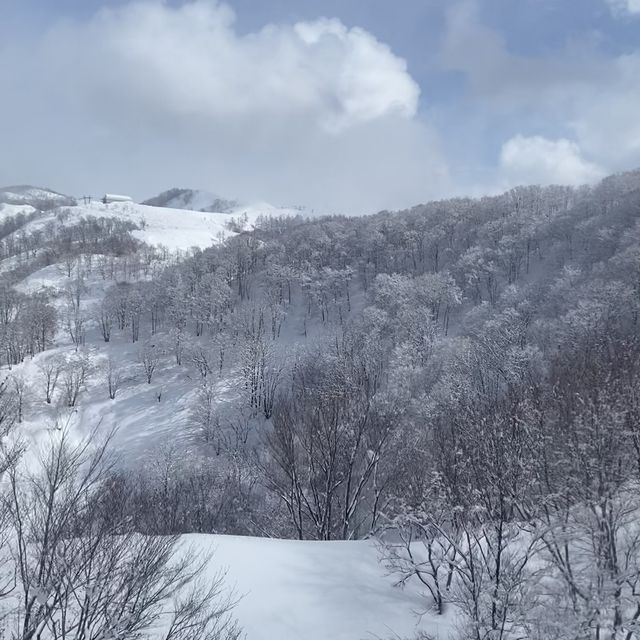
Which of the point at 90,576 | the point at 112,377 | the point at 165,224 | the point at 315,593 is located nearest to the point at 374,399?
the point at 315,593

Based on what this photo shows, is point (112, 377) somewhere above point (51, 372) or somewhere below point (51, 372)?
below

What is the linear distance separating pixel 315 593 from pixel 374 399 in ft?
57.1

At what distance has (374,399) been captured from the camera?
27.8m

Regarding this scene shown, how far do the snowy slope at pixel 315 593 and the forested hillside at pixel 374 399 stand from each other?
2.01 feet

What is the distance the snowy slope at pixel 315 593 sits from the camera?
32.3 feet

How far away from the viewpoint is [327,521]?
61.3 ft

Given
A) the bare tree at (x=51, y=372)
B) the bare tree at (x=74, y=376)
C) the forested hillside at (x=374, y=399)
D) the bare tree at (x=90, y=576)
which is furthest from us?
the bare tree at (x=74, y=376)

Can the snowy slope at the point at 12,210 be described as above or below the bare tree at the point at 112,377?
above

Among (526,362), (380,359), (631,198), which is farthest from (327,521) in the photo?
(631,198)

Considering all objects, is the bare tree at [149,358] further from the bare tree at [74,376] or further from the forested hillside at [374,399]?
the bare tree at [74,376]

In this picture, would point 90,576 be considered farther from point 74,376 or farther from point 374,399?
point 74,376

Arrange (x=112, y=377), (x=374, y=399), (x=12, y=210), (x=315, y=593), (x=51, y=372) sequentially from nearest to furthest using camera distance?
(x=315, y=593) → (x=374, y=399) → (x=51, y=372) → (x=112, y=377) → (x=12, y=210)

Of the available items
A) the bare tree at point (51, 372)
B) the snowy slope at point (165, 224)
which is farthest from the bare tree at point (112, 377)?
the snowy slope at point (165, 224)

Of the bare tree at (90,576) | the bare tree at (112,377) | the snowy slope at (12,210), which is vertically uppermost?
the snowy slope at (12,210)
